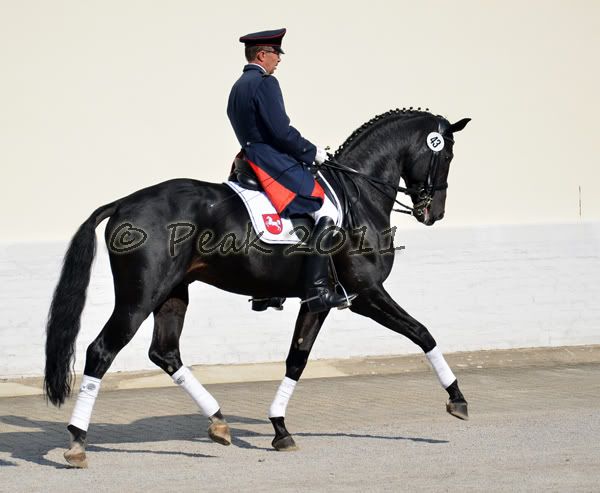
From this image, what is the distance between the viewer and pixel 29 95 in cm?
1212

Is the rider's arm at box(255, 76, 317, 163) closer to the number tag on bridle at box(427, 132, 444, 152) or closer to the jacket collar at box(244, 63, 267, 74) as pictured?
the jacket collar at box(244, 63, 267, 74)

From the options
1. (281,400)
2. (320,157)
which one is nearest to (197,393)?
(281,400)

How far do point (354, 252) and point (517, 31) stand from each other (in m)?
6.55

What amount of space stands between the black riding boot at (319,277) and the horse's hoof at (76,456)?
1.82 m

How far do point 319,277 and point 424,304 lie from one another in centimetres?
492

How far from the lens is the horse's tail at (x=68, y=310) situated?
7570mm

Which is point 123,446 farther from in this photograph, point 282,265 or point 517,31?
point 517,31

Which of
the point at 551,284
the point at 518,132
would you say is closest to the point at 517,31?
the point at 518,132

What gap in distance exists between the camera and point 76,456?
287 inches

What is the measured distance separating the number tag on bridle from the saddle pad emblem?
1491mm

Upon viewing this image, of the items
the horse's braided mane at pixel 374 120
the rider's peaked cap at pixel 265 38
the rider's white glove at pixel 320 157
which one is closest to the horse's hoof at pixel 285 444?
the rider's white glove at pixel 320 157

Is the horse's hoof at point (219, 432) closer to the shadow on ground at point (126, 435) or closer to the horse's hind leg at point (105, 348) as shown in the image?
the shadow on ground at point (126, 435)

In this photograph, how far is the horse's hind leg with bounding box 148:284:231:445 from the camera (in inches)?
317

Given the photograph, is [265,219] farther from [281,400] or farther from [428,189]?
[428,189]
